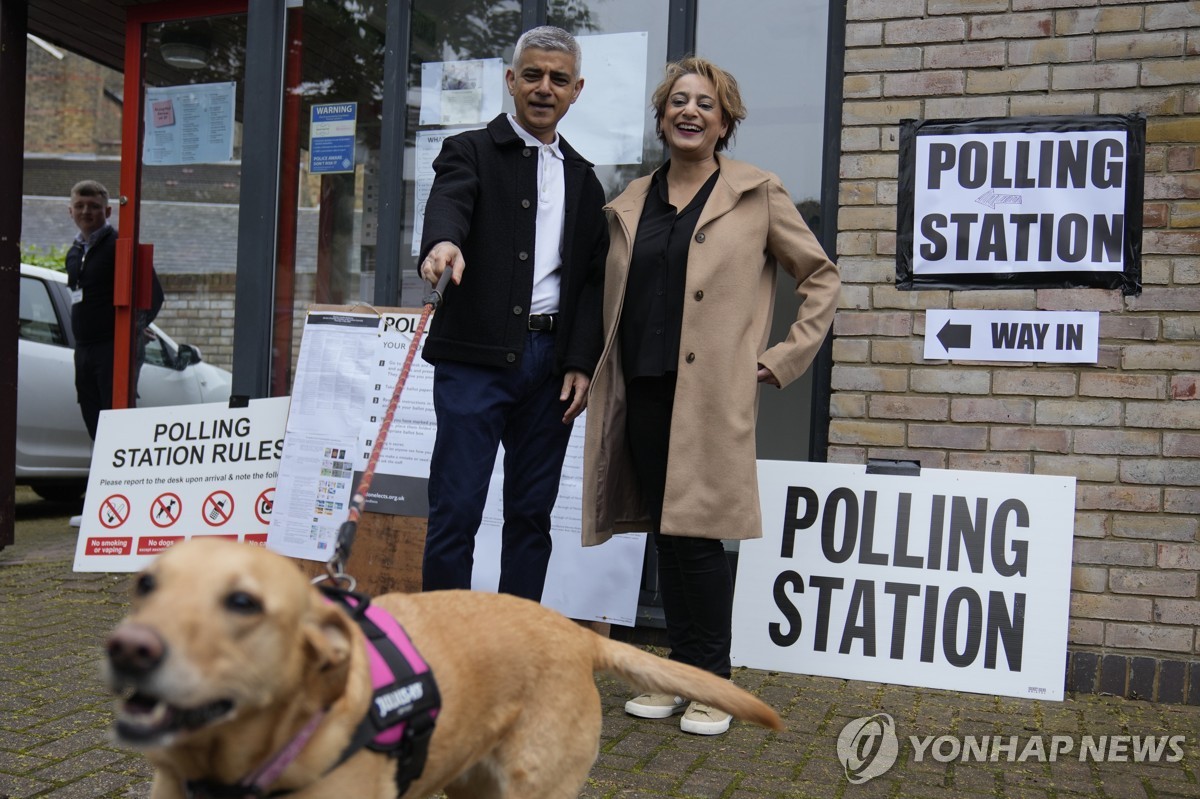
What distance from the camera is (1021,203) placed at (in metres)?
4.38

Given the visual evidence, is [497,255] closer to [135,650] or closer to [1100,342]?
[135,650]

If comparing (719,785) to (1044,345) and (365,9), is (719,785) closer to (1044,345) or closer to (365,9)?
(1044,345)

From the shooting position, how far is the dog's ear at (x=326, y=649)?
1.64m

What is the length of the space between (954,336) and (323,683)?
3.41m

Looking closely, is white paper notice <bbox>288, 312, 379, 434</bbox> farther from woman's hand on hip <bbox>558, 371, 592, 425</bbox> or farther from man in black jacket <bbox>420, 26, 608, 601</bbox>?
woman's hand on hip <bbox>558, 371, 592, 425</bbox>

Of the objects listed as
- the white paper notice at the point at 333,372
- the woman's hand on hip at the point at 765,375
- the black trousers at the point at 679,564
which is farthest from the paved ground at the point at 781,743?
the white paper notice at the point at 333,372

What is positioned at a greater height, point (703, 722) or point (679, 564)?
point (679, 564)

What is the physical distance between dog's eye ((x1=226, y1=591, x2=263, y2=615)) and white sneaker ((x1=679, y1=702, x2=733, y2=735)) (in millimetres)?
Result: 2212

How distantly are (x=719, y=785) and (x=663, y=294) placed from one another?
1.60 meters

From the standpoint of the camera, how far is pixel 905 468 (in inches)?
167

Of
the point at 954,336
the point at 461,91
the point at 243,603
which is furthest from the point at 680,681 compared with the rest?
the point at 461,91

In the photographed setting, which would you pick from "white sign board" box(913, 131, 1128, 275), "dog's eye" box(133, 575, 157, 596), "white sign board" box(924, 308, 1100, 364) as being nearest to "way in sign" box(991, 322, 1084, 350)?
"white sign board" box(924, 308, 1100, 364)

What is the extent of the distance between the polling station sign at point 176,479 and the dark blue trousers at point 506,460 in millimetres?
2088

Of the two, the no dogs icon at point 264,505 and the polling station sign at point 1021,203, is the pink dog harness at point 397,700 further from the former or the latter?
the no dogs icon at point 264,505
